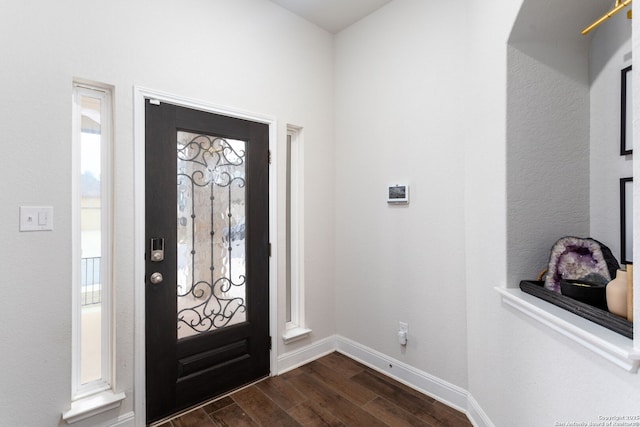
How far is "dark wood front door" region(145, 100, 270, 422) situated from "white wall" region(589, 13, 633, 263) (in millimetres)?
2018

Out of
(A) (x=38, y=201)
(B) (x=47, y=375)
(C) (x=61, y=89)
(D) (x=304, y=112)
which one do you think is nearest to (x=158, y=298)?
(B) (x=47, y=375)

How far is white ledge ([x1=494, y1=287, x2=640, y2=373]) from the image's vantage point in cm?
90

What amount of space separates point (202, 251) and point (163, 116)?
2.99 feet

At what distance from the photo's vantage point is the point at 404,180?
2.38 meters

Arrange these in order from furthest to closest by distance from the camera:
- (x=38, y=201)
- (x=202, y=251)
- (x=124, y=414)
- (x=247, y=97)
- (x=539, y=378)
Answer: (x=247, y=97), (x=202, y=251), (x=124, y=414), (x=38, y=201), (x=539, y=378)

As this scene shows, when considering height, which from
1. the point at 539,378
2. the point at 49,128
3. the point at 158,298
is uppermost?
the point at 49,128

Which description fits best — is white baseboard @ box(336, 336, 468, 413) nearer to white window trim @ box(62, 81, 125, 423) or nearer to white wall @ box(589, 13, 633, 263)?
white wall @ box(589, 13, 633, 263)

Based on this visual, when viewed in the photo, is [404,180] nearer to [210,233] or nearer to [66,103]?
[210,233]

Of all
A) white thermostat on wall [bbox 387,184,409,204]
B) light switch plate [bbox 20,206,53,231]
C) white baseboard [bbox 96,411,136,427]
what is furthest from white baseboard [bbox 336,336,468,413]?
light switch plate [bbox 20,206,53,231]

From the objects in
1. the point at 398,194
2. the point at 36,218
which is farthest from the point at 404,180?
the point at 36,218

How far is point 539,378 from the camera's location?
1329mm

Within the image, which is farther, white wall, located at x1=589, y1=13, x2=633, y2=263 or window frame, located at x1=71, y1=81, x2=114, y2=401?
window frame, located at x1=71, y1=81, x2=114, y2=401

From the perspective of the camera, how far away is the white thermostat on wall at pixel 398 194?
7.66ft

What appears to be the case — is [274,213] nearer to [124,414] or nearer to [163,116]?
[163,116]
